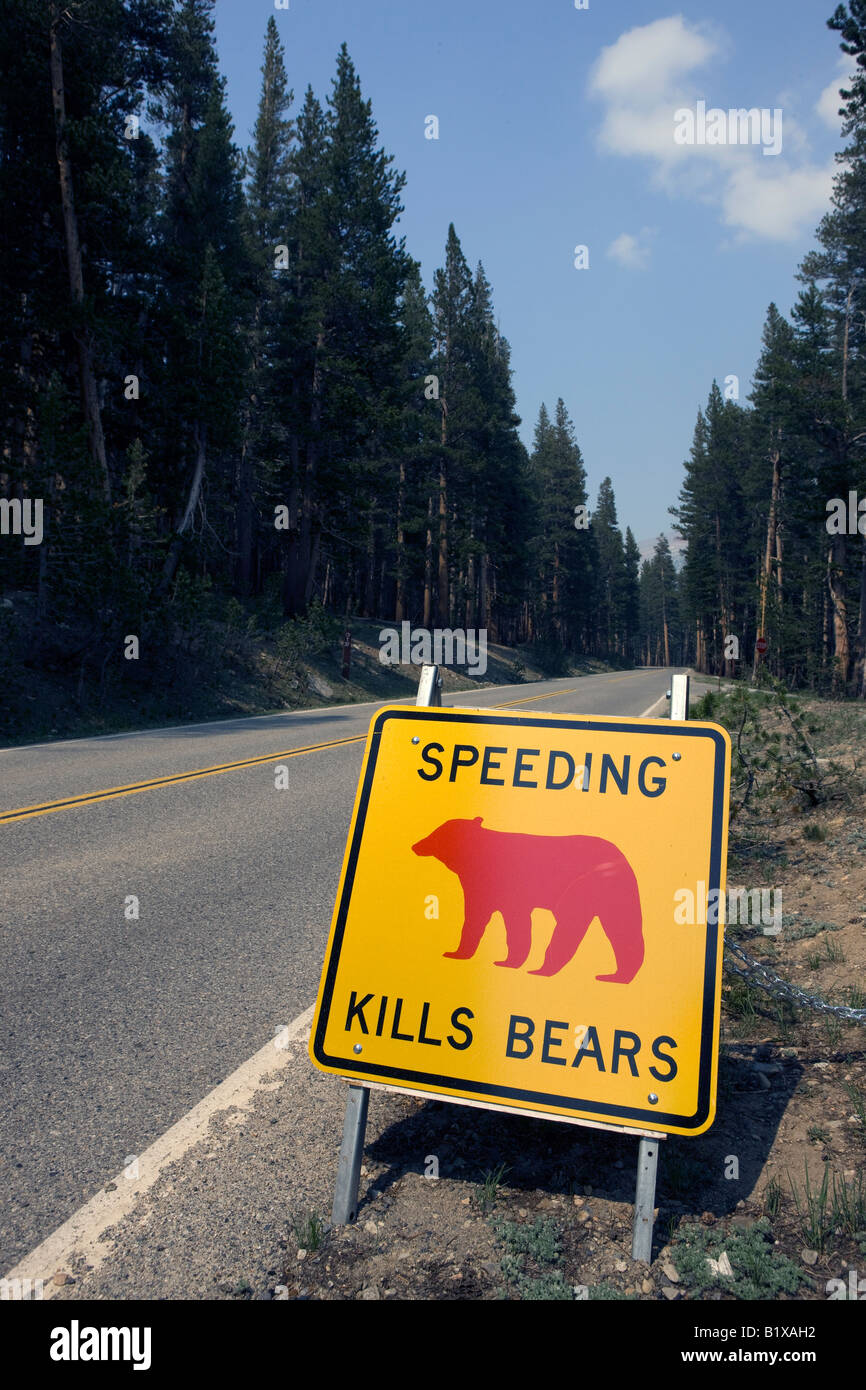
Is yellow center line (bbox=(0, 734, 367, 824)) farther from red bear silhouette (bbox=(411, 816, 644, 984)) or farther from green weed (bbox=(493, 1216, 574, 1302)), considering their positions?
green weed (bbox=(493, 1216, 574, 1302))

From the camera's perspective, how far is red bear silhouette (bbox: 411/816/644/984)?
2803 mm

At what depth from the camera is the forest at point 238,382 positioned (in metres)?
18.1

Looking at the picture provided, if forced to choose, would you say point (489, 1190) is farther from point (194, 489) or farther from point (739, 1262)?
point (194, 489)

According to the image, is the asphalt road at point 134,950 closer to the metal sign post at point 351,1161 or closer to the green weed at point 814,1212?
the metal sign post at point 351,1161

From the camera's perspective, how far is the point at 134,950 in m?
4.78

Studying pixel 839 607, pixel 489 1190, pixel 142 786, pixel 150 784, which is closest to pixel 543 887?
pixel 489 1190

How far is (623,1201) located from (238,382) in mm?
23733

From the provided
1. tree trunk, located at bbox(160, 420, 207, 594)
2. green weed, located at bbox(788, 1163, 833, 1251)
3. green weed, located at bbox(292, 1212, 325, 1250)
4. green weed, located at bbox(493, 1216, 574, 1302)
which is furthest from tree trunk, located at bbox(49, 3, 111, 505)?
green weed, located at bbox(788, 1163, 833, 1251)

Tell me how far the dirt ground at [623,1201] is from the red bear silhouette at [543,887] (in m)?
0.69

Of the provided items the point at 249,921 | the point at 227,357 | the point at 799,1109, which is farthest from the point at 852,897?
the point at 227,357

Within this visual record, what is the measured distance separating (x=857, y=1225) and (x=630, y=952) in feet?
3.20

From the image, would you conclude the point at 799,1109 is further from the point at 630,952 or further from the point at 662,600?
the point at 662,600

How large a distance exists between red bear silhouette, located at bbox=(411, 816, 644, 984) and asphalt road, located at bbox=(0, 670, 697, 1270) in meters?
1.37
